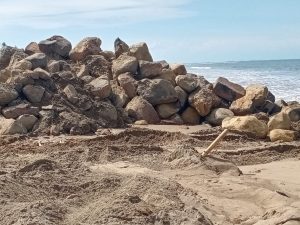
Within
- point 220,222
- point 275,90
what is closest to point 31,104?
point 220,222

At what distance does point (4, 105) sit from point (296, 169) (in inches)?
227

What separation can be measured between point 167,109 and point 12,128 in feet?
11.4

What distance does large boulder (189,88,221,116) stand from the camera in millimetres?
11133

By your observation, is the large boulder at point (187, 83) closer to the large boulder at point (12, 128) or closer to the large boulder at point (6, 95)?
the large boulder at point (6, 95)

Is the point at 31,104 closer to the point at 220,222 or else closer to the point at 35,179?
the point at 35,179

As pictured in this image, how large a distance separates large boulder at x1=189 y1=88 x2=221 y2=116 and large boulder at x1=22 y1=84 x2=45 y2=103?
330 cm

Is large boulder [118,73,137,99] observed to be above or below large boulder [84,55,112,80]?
below

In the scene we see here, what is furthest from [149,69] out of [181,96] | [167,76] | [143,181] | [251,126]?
[143,181]

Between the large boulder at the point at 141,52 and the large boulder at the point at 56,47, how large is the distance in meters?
1.62

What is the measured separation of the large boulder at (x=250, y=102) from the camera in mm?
11180

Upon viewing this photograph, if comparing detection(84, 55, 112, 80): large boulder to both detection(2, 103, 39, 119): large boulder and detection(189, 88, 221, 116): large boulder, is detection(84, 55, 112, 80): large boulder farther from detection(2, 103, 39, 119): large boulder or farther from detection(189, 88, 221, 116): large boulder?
detection(2, 103, 39, 119): large boulder

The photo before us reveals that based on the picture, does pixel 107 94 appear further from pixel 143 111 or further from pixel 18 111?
pixel 18 111

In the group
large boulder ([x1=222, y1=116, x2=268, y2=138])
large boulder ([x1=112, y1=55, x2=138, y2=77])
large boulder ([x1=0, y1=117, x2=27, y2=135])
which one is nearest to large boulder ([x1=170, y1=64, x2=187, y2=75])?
large boulder ([x1=112, y1=55, x2=138, y2=77])

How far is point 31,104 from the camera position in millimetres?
10148
